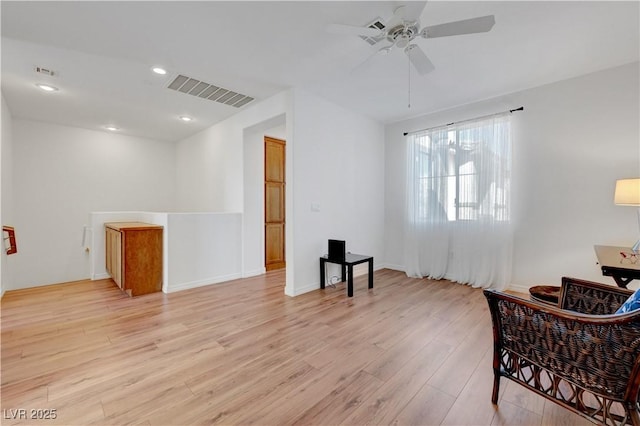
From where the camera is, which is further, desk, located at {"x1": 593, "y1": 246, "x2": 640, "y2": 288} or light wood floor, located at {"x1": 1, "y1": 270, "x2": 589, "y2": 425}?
desk, located at {"x1": 593, "y1": 246, "x2": 640, "y2": 288}

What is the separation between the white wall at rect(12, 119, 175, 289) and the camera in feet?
15.2

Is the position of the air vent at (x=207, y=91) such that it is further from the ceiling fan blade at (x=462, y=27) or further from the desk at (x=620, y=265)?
the desk at (x=620, y=265)

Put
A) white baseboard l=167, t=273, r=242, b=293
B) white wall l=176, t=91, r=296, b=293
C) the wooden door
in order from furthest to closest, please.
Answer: the wooden door → white baseboard l=167, t=273, r=242, b=293 → white wall l=176, t=91, r=296, b=293

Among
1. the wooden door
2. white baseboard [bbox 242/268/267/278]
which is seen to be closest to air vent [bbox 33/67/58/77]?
the wooden door

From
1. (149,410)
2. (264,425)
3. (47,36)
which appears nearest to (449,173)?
(264,425)

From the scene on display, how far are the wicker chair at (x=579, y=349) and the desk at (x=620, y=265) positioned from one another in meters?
0.45

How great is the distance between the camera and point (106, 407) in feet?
5.31

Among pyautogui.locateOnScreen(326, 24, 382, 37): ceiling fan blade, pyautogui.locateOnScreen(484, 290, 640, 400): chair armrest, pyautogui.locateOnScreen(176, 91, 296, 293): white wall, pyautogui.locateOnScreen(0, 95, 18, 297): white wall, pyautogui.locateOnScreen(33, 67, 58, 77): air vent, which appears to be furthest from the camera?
pyautogui.locateOnScreen(176, 91, 296, 293): white wall

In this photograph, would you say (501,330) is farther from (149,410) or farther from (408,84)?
(408,84)

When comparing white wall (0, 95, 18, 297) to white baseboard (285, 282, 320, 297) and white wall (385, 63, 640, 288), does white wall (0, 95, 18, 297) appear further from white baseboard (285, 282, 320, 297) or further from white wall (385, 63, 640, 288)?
white wall (385, 63, 640, 288)

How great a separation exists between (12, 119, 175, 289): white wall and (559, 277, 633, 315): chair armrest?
693cm

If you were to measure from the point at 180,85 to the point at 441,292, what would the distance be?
4.45 metres

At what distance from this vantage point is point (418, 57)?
2291 millimetres

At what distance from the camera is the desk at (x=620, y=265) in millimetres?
1929
